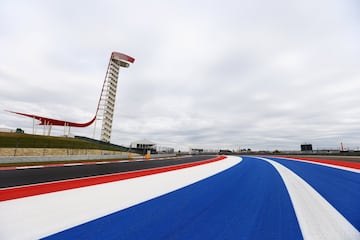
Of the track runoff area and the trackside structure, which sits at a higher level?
the trackside structure

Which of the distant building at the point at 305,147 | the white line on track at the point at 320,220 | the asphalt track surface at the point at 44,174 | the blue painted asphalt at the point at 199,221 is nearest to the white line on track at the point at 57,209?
the blue painted asphalt at the point at 199,221

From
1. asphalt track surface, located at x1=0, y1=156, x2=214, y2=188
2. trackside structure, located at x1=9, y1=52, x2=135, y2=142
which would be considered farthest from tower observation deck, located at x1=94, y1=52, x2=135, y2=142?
asphalt track surface, located at x1=0, y1=156, x2=214, y2=188

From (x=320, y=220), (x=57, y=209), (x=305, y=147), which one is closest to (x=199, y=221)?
(x=320, y=220)

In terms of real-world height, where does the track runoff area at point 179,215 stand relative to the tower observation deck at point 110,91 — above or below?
below

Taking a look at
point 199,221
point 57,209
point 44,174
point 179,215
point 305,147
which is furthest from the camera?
point 305,147

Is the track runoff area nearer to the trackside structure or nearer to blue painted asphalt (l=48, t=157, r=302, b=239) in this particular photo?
blue painted asphalt (l=48, t=157, r=302, b=239)

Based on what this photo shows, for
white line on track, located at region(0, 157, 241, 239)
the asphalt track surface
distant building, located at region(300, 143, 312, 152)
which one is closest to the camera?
white line on track, located at region(0, 157, 241, 239)

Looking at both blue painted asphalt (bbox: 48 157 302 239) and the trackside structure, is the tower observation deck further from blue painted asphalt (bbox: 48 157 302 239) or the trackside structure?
blue painted asphalt (bbox: 48 157 302 239)

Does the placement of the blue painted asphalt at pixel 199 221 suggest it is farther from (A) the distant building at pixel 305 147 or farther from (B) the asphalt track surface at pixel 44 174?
(A) the distant building at pixel 305 147

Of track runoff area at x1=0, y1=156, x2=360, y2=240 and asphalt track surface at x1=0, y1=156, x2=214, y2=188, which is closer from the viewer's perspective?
track runoff area at x1=0, y1=156, x2=360, y2=240

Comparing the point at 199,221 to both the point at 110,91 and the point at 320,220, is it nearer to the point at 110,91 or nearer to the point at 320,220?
the point at 320,220

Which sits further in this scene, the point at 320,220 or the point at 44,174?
the point at 44,174

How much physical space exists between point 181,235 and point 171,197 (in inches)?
71.2

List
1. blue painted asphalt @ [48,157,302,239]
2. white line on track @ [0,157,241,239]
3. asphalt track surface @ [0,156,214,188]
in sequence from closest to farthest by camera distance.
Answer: blue painted asphalt @ [48,157,302,239], white line on track @ [0,157,241,239], asphalt track surface @ [0,156,214,188]
